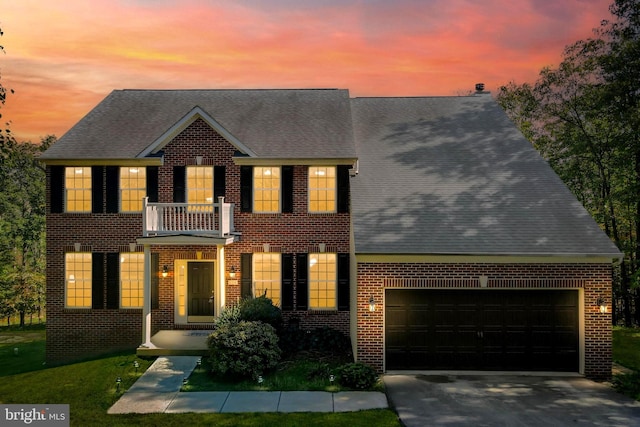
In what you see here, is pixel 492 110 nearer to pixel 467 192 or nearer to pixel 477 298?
pixel 467 192

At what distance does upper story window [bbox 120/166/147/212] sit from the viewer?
18188mm

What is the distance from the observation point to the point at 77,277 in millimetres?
18234

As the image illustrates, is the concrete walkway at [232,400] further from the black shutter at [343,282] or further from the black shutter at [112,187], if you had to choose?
the black shutter at [112,187]

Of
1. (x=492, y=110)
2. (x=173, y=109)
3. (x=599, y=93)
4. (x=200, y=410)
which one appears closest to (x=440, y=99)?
(x=492, y=110)

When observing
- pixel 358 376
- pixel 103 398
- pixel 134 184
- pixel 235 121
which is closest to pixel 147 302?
pixel 103 398

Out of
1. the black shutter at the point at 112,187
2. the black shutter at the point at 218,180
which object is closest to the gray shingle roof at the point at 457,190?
the black shutter at the point at 218,180

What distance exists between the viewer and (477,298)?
48.5 ft

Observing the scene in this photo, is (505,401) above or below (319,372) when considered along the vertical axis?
below

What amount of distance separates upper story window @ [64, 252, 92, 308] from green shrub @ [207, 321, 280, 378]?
673 cm

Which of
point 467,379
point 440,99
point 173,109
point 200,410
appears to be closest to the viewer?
point 200,410

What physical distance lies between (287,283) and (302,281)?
0.54 meters

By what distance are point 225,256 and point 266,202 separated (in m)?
2.45

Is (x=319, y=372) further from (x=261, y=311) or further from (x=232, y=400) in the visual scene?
(x=261, y=311)

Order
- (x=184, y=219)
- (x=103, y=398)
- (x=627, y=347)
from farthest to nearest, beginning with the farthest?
(x=627, y=347) < (x=184, y=219) < (x=103, y=398)
